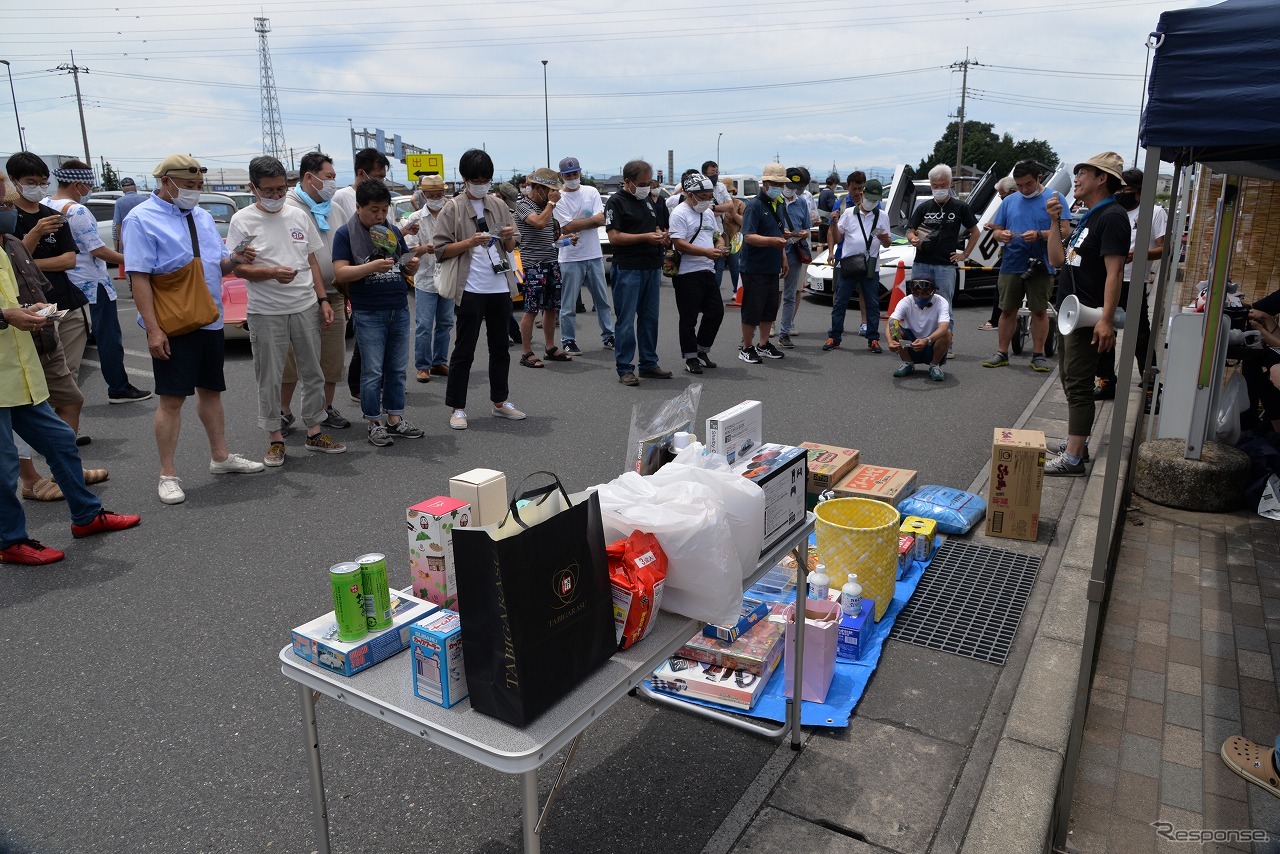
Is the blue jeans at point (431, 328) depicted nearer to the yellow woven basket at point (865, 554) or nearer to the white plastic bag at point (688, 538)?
the yellow woven basket at point (865, 554)

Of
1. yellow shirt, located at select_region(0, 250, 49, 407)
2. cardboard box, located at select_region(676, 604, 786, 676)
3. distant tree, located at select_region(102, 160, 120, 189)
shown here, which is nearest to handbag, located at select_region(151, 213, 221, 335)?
yellow shirt, located at select_region(0, 250, 49, 407)

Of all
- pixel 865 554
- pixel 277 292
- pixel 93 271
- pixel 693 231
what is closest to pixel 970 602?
pixel 865 554

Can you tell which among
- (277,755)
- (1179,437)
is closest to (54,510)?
(277,755)

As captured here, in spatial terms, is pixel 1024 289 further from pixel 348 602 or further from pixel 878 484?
pixel 348 602

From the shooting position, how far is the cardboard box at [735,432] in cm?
256

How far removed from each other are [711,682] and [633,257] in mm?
5310

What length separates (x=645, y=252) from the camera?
778 cm

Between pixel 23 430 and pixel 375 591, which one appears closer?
pixel 375 591

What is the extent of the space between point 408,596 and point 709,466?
91 cm

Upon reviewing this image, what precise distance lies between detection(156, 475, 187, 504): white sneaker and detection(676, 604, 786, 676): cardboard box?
346cm

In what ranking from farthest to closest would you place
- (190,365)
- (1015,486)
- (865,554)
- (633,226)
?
(633,226), (190,365), (1015,486), (865,554)

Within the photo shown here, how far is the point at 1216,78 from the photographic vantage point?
224 cm

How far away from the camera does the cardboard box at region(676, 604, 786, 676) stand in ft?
10.3

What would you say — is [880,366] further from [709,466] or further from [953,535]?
[709,466]
